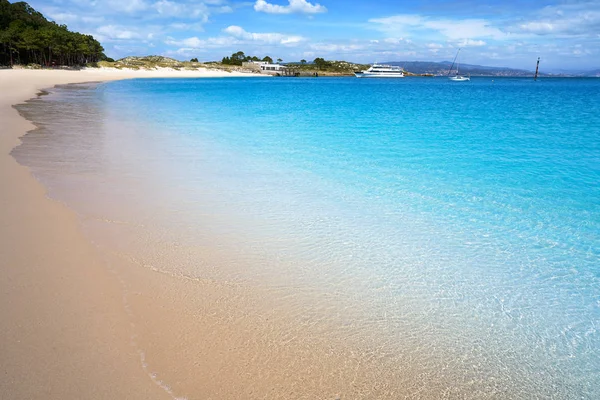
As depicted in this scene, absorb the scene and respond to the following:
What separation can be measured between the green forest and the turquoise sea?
289 ft

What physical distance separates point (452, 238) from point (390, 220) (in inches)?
46.3

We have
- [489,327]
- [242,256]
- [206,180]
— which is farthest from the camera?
[206,180]

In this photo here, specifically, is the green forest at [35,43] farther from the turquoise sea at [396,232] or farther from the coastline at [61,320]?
the coastline at [61,320]

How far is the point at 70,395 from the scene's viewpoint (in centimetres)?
312

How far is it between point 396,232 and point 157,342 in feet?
14.0

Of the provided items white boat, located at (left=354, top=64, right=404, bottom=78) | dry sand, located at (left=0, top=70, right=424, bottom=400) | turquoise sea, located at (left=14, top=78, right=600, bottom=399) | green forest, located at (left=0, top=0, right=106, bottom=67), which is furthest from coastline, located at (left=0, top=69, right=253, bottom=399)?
white boat, located at (left=354, top=64, right=404, bottom=78)

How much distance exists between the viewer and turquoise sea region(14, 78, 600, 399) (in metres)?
4.02

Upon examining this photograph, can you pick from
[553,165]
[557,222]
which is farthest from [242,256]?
[553,165]

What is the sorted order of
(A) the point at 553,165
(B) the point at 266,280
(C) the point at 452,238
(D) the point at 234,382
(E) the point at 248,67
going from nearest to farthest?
(D) the point at 234,382, (B) the point at 266,280, (C) the point at 452,238, (A) the point at 553,165, (E) the point at 248,67

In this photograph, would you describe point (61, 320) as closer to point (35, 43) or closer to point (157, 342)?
point (157, 342)

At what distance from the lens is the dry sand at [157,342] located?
3.28m

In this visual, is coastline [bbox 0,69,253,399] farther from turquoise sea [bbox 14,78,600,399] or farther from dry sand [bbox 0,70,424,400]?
turquoise sea [bbox 14,78,600,399]

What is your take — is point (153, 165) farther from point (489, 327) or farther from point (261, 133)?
point (489, 327)

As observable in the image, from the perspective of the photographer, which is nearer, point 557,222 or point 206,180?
point 557,222
